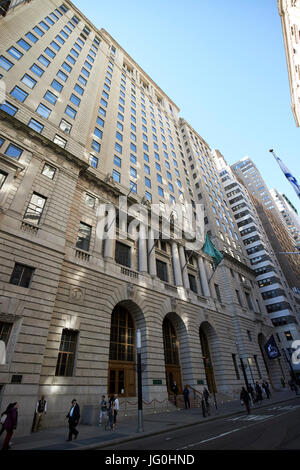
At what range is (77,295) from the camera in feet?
61.8

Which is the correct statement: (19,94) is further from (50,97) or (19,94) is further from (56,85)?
(56,85)

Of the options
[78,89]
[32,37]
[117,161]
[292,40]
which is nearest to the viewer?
[32,37]

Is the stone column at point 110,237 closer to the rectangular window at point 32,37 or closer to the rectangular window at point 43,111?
the rectangular window at point 43,111

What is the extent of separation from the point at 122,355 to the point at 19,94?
89.9 feet

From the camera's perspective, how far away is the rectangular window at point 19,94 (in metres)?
23.3

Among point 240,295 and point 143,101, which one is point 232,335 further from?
point 143,101

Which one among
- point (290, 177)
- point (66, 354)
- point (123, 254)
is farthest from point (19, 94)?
point (290, 177)

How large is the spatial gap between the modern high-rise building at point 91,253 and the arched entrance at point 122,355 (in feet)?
0.37

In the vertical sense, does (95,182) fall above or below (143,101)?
below

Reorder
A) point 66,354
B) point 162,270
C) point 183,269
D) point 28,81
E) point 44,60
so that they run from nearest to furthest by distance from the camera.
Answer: point 66,354, point 28,81, point 162,270, point 44,60, point 183,269

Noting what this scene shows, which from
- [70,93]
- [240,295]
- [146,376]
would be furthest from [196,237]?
[70,93]

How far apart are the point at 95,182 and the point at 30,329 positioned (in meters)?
16.2
